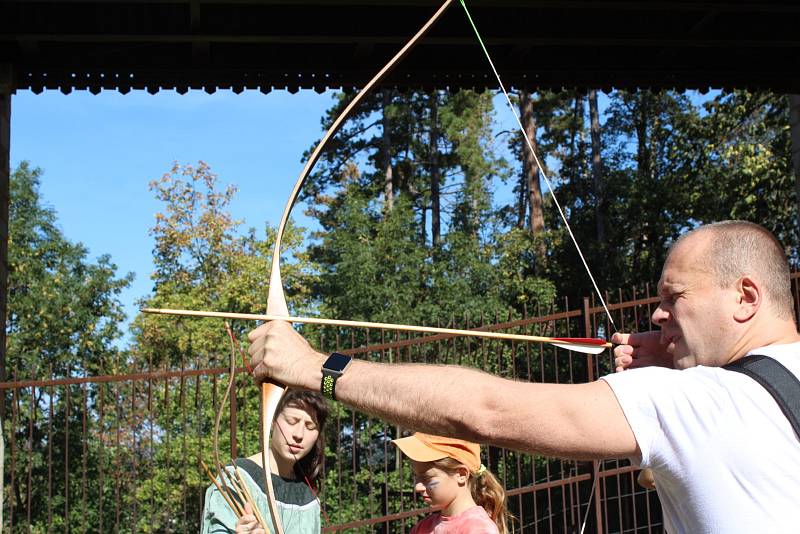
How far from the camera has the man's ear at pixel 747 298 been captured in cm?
170

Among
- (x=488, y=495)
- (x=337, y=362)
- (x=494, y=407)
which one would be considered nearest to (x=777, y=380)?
(x=494, y=407)

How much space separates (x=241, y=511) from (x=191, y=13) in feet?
11.1

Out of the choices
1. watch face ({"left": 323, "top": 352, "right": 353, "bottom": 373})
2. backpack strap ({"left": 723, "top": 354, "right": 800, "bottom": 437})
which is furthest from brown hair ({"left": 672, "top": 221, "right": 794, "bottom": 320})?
watch face ({"left": 323, "top": 352, "right": 353, "bottom": 373})

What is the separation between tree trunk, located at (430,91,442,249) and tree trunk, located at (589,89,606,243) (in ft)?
15.5

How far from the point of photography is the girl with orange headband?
10.8 ft

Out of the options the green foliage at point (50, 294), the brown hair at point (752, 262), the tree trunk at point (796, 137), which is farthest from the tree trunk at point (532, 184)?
the brown hair at point (752, 262)

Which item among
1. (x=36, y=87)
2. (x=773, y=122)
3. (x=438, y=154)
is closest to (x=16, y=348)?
(x=438, y=154)

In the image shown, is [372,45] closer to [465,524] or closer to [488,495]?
[488,495]

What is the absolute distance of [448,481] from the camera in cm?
334

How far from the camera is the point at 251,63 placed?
6219 mm

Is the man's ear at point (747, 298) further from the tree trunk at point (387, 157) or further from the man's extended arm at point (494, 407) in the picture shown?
the tree trunk at point (387, 157)

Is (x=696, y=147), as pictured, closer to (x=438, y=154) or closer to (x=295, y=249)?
(x=438, y=154)

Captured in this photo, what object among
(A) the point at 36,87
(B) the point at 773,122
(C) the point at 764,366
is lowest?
(C) the point at 764,366

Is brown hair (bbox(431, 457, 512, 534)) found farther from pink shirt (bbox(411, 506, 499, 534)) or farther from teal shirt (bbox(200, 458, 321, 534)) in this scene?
teal shirt (bbox(200, 458, 321, 534))
